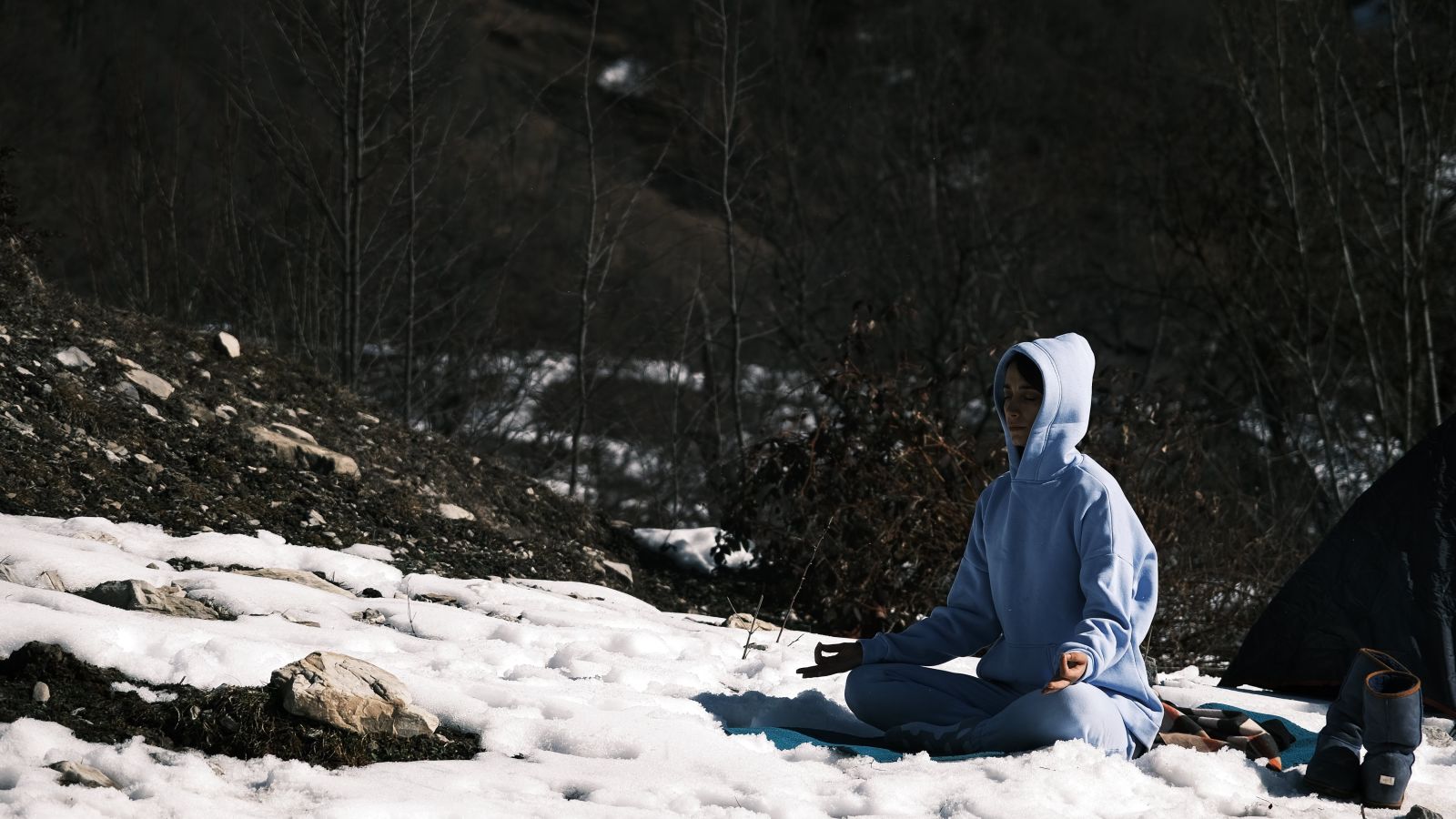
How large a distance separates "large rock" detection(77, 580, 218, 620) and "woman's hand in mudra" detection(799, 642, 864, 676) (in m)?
1.85

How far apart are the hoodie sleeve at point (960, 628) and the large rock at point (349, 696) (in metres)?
1.35

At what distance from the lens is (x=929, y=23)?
19.5m

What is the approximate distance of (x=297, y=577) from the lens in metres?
4.92

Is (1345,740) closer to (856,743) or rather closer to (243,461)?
(856,743)

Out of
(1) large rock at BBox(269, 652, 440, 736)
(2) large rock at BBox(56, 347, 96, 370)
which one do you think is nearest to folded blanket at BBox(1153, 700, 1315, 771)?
(1) large rock at BBox(269, 652, 440, 736)

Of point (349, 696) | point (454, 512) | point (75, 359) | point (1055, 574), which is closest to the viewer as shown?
point (349, 696)

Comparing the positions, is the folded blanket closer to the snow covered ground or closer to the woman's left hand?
the snow covered ground

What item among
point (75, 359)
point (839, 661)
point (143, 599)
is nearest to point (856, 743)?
point (839, 661)

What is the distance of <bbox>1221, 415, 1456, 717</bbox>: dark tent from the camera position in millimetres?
4863

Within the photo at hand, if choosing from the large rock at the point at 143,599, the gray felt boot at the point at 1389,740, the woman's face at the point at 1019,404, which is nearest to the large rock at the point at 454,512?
the large rock at the point at 143,599

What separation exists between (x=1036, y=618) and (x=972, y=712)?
Result: 13.4 inches

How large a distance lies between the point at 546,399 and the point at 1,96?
7.40 meters

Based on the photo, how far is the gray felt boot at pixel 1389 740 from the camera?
3215 millimetres

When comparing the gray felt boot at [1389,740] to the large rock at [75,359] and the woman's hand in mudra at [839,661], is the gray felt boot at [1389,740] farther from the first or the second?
the large rock at [75,359]
